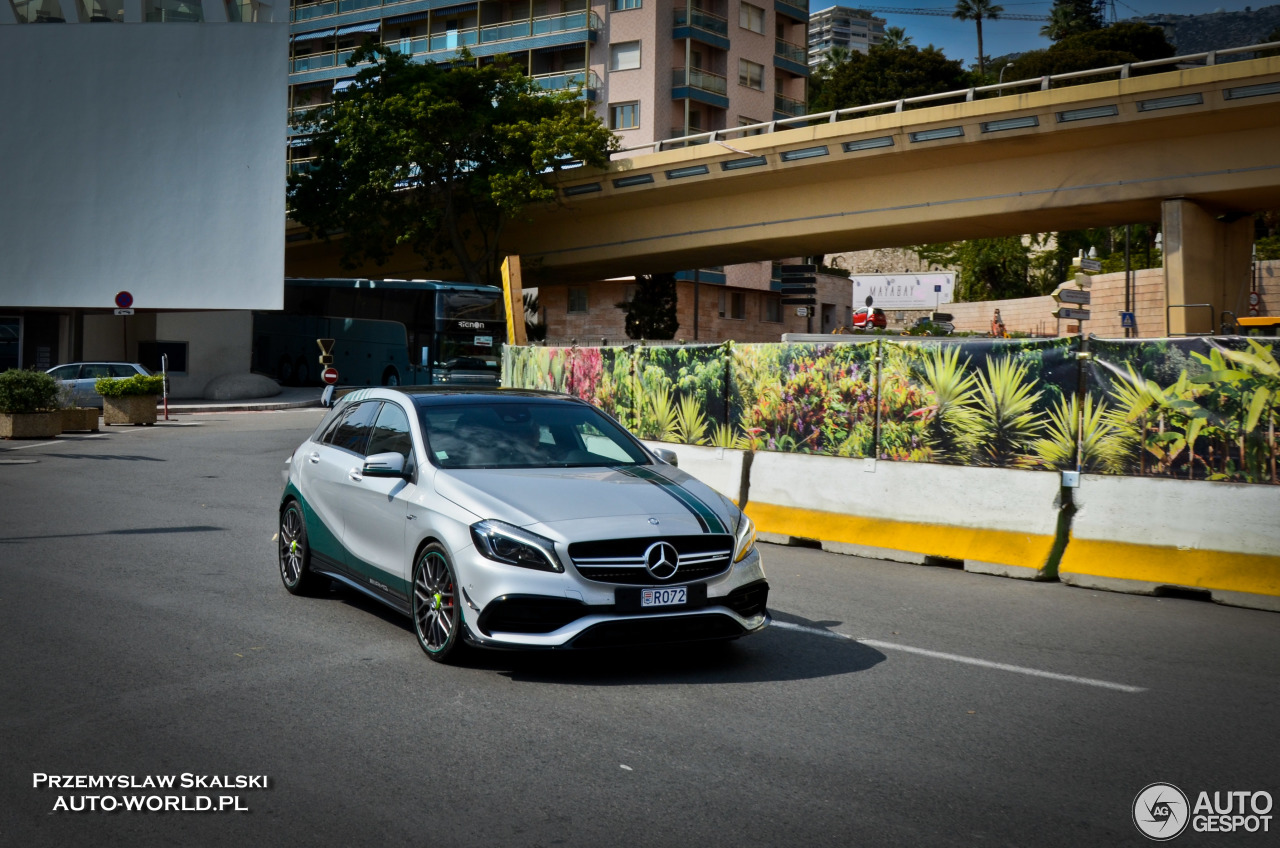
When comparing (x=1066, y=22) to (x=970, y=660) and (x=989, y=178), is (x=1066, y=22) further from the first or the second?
(x=970, y=660)

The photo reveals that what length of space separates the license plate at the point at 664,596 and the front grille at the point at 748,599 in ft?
0.98

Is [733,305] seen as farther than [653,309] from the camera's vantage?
Yes

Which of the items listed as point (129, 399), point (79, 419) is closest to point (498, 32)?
point (129, 399)

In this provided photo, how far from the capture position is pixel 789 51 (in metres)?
71.2

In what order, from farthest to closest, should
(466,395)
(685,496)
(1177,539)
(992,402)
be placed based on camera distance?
(992,402) < (1177,539) < (466,395) < (685,496)

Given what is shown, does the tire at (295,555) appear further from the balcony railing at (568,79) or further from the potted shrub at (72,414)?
the balcony railing at (568,79)

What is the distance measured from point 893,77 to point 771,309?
77.7 feet

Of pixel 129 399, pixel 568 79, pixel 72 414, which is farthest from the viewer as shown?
pixel 568 79

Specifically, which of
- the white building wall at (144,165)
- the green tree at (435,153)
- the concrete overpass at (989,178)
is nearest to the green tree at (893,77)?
the green tree at (435,153)

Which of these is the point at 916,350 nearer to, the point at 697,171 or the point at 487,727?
the point at 487,727

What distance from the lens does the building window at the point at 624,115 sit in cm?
6431

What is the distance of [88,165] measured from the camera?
39531 mm

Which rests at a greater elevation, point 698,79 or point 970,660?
point 698,79

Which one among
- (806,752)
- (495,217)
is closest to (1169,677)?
(806,752)
